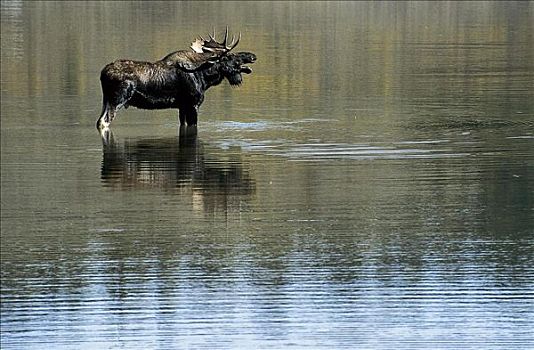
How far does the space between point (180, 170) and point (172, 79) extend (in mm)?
4693

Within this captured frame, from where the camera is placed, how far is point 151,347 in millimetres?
10922

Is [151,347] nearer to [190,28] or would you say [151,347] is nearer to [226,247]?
[226,247]

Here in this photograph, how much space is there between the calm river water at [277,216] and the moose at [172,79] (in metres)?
0.38

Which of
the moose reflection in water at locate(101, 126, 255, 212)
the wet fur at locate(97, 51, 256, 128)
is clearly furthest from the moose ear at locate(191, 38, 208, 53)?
the moose reflection in water at locate(101, 126, 255, 212)

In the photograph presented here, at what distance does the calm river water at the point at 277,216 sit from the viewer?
11.6 metres

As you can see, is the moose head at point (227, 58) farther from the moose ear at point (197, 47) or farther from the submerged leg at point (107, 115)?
the submerged leg at point (107, 115)

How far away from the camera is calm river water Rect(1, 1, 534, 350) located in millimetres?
11617

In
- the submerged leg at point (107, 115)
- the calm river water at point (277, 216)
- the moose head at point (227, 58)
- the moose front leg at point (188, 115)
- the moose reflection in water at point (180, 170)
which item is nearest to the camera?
the calm river water at point (277, 216)

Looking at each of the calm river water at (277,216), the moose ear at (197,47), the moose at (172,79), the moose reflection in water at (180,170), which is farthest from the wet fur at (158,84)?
the moose reflection in water at (180,170)

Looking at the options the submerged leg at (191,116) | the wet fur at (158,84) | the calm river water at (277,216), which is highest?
the wet fur at (158,84)

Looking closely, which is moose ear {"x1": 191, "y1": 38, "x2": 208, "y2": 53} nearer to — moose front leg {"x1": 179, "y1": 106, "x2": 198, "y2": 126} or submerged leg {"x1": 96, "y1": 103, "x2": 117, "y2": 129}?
moose front leg {"x1": 179, "y1": 106, "x2": 198, "y2": 126}

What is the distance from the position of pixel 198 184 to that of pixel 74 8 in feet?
173

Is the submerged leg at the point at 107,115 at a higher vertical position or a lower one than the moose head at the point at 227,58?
lower

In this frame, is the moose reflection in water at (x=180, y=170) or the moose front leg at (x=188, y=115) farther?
the moose front leg at (x=188, y=115)
